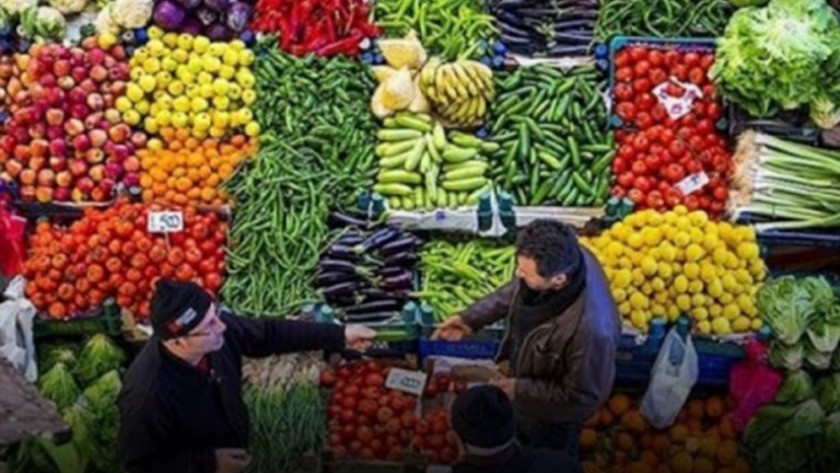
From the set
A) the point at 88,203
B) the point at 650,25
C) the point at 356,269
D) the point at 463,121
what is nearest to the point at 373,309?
the point at 356,269

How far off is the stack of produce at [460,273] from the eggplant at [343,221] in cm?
35

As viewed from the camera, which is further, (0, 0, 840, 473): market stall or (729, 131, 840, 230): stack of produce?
(729, 131, 840, 230): stack of produce

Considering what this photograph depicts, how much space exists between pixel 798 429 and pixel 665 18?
2.41 meters

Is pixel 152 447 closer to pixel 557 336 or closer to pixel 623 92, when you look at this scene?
pixel 557 336

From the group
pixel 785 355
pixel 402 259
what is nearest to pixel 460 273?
pixel 402 259

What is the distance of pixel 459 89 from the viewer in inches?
280

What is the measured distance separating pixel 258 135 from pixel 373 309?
3.90 feet

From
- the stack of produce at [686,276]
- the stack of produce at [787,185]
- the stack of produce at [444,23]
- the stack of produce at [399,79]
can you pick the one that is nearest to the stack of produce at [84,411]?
the stack of produce at [399,79]

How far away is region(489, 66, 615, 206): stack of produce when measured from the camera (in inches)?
279

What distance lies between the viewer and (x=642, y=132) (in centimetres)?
705

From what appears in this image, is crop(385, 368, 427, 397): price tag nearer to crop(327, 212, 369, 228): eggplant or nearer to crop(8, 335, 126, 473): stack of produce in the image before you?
crop(327, 212, 369, 228): eggplant

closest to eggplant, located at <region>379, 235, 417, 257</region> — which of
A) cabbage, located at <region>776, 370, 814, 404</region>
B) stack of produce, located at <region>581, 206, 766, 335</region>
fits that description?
stack of produce, located at <region>581, 206, 766, 335</region>

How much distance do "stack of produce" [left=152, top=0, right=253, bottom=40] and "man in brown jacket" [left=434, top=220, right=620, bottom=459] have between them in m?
2.71

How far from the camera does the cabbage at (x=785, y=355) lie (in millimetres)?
A: 6363
